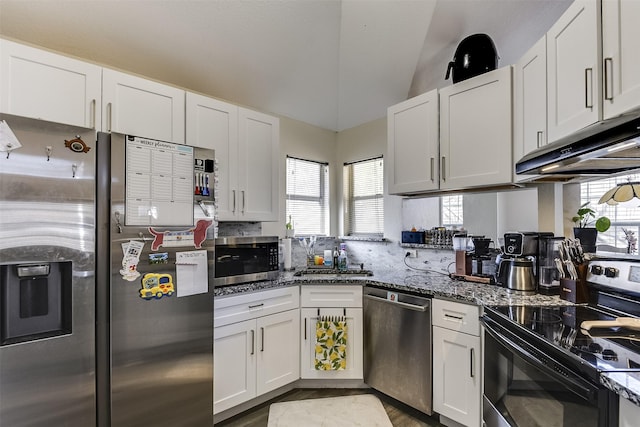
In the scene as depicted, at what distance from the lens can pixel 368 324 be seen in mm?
2400

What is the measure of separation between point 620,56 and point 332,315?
2.21 metres

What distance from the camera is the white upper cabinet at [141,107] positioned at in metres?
1.88

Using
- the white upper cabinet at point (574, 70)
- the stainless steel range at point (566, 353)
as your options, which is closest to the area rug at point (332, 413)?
the stainless steel range at point (566, 353)

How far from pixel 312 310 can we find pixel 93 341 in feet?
4.82

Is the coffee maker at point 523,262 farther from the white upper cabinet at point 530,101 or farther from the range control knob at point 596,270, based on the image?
the white upper cabinet at point 530,101

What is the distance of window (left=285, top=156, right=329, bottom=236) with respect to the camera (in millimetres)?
3498

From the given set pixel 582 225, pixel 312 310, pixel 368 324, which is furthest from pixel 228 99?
pixel 582 225

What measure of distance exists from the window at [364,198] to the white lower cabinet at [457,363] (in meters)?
1.55

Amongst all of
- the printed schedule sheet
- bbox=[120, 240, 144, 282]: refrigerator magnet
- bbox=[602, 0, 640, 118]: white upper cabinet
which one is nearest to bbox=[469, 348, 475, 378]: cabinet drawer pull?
bbox=[602, 0, 640, 118]: white upper cabinet

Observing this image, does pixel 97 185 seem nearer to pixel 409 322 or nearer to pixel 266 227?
pixel 266 227

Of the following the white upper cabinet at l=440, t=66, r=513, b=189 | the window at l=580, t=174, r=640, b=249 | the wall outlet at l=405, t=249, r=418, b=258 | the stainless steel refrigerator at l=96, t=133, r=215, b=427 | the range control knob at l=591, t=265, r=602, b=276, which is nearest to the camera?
the stainless steel refrigerator at l=96, t=133, r=215, b=427

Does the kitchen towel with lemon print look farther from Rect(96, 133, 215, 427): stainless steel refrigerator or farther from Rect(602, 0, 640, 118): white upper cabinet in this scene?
Rect(602, 0, 640, 118): white upper cabinet

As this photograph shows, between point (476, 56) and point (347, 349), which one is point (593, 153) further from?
point (347, 349)

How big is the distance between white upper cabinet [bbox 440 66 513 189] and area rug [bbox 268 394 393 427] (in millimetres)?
1751
